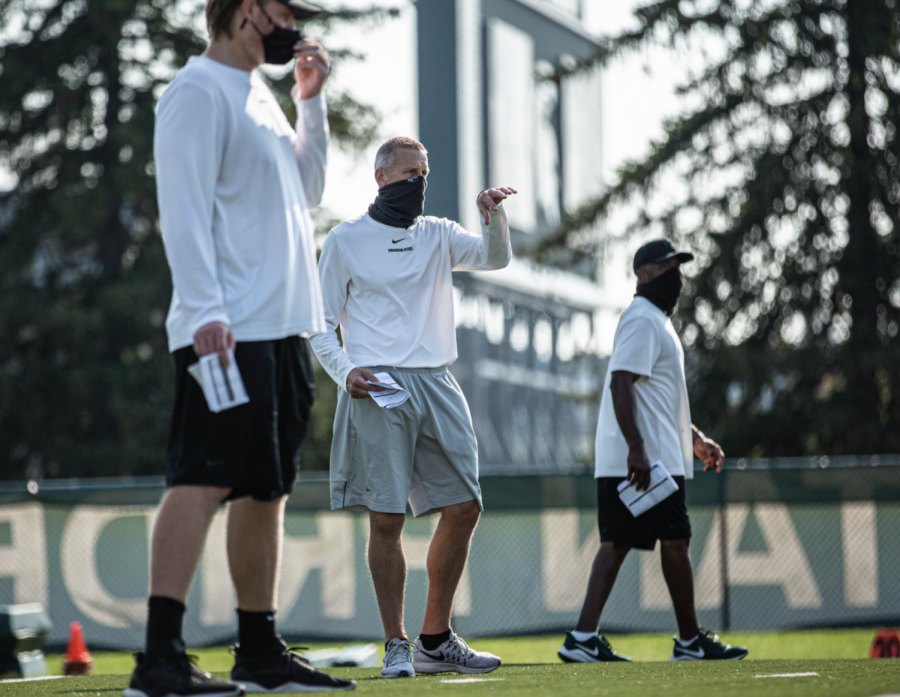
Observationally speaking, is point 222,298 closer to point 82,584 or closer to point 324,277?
point 324,277

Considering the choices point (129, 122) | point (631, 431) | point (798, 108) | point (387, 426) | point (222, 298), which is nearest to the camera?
point (222, 298)

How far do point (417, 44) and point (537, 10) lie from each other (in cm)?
1615

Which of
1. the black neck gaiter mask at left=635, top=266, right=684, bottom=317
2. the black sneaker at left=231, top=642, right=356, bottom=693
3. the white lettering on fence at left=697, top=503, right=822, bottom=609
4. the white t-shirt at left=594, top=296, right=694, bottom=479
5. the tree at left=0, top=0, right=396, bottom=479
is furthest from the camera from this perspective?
the tree at left=0, top=0, right=396, bottom=479

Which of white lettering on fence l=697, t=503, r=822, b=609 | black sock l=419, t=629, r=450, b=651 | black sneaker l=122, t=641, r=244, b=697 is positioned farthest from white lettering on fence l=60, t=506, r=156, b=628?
black sneaker l=122, t=641, r=244, b=697

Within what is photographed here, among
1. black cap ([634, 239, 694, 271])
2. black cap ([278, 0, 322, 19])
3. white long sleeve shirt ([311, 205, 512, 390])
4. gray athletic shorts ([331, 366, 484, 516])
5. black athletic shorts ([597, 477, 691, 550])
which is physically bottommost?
black athletic shorts ([597, 477, 691, 550])

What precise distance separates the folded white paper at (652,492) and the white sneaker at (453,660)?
50.4 inches

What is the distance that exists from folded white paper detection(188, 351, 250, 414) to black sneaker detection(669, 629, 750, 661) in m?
3.26

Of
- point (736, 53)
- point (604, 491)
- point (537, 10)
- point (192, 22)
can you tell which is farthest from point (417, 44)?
point (604, 491)

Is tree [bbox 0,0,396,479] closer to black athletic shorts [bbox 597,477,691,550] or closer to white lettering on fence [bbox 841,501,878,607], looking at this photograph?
white lettering on fence [bbox 841,501,878,607]

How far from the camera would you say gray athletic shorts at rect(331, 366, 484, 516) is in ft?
16.0

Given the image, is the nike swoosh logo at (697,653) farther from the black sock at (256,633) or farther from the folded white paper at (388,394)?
the black sock at (256,633)

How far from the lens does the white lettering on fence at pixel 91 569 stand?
10602mm

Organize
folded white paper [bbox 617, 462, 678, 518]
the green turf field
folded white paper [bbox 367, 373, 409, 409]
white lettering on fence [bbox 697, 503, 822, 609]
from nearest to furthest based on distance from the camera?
the green turf field → folded white paper [bbox 367, 373, 409, 409] → folded white paper [bbox 617, 462, 678, 518] → white lettering on fence [bbox 697, 503, 822, 609]

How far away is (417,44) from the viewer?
61.4 m
